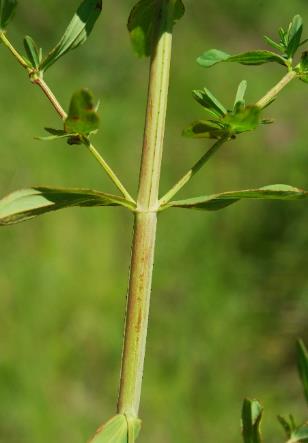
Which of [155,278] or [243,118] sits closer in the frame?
[243,118]

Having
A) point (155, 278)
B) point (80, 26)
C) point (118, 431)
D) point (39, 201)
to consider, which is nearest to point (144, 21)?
point (80, 26)

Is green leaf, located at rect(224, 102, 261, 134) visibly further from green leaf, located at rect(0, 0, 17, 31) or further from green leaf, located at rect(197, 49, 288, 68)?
green leaf, located at rect(0, 0, 17, 31)

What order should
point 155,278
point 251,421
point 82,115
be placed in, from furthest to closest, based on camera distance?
1. point 155,278
2. point 251,421
3. point 82,115

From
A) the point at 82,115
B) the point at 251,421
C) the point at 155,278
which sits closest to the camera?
the point at 82,115

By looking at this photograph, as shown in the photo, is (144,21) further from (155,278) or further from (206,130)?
(155,278)

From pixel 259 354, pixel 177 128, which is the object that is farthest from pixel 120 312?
pixel 177 128

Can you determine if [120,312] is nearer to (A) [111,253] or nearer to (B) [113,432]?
(A) [111,253]

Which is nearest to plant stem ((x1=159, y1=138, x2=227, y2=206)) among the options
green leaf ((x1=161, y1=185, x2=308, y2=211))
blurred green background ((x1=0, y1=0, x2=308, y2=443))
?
green leaf ((x1=161, y1=185, x2=308, y2=211))
